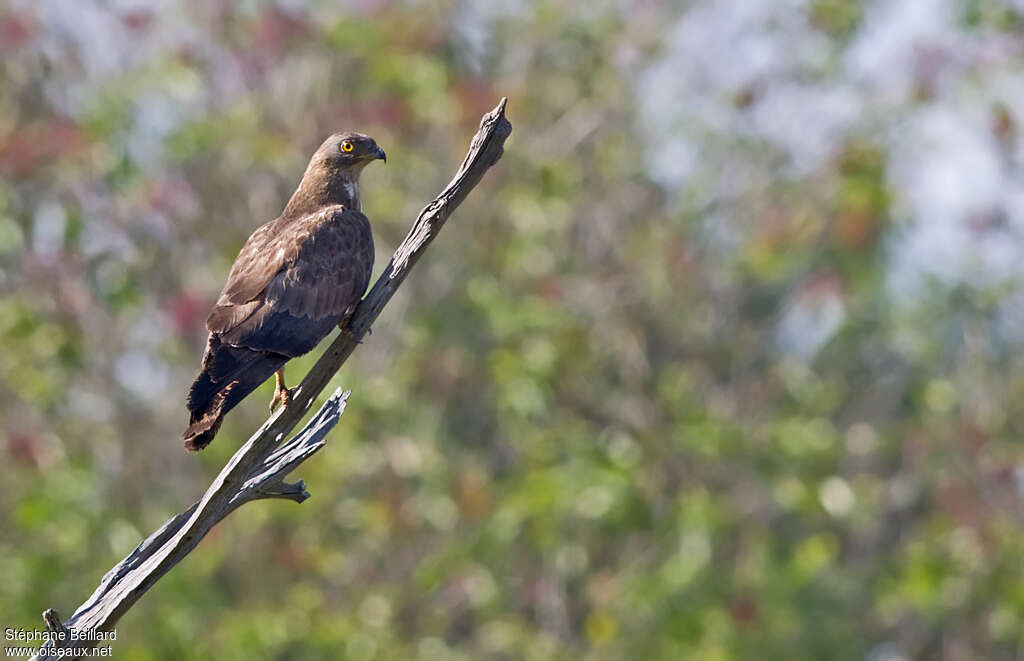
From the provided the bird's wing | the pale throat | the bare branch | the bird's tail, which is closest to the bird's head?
the pale throat

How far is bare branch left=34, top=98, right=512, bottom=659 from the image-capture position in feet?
13.7

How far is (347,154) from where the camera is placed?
632cm

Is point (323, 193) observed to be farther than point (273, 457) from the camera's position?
Yes

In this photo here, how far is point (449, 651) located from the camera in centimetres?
1089

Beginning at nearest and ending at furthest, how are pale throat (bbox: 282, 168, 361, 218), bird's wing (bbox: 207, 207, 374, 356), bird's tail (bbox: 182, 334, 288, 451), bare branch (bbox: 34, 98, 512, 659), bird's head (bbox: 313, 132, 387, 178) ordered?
1. bare branch (bbox: 34, 98, 512, 659)
2. bird's tail (bbox: 182, 334, 288, 451)
3. bird's wing (bbox: 207, 207, 374, 356)
4. pale throat (bbox: 282, 168, 361, 218)
5. bird's head (bbox: 313, 132, 387, 178)

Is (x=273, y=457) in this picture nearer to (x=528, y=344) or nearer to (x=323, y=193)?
(x=323, y=193)

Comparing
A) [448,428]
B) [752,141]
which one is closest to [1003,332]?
[752,141]

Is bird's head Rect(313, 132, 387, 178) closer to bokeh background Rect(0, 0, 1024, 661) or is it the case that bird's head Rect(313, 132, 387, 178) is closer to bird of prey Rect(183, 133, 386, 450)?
bird of prey Rect(183, 133, 386, 450)

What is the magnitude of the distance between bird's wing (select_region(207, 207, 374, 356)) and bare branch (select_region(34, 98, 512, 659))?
41 cm

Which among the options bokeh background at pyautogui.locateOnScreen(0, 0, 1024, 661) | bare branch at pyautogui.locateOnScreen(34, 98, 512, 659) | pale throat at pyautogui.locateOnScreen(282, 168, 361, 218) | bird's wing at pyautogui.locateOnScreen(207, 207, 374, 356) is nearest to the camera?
bare branch at pyautogui.locateOnScreen(34, 98, 512, 659)

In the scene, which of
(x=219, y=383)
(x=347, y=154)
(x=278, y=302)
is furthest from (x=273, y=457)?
(x=347, y=154)

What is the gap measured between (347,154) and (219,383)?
72.2 inches

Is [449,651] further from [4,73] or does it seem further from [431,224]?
[431,224]

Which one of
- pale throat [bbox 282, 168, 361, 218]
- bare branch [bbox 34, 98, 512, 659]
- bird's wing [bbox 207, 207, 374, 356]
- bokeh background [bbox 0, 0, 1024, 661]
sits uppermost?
bare branch [bbox 34, 98, 512, 659]
